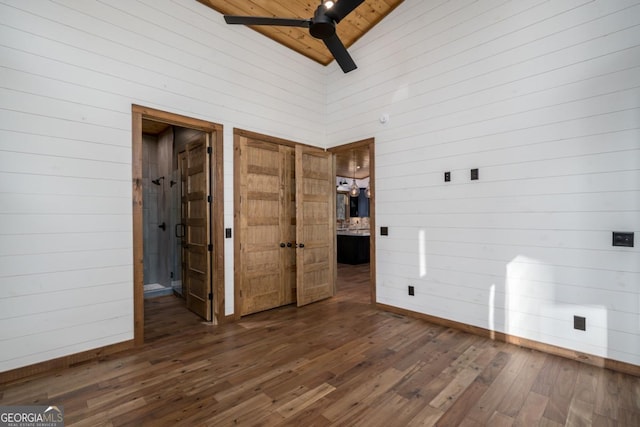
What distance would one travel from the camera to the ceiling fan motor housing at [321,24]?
2.48 m

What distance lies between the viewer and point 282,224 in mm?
4336

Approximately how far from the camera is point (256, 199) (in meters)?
4.01

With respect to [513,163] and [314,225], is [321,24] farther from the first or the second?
[314,225]

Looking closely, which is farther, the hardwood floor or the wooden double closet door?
the wooden double closet door

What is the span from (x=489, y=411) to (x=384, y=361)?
2.91 feet

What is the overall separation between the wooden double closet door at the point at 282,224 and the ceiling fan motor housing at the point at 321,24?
1.72 metres

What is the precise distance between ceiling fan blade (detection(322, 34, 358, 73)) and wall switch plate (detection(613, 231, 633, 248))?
3.02 meters

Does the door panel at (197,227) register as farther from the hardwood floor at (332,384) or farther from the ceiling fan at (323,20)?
the ceiling fan at (323,20)

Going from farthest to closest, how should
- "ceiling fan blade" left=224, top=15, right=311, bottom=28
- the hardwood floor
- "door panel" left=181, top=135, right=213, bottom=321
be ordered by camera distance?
"door panel" left=181, top=135, right=213, bottom=321 → "ceiling fan blade" left=224, top=15, right=311, bottom=28 → the hardwood floor

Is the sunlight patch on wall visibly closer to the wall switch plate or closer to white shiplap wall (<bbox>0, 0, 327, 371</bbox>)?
the wall switch plate

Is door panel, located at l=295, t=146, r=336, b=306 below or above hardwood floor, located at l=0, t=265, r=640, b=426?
above

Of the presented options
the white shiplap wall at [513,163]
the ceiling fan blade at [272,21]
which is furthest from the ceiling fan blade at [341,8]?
the white shiplap wall at [513,163]

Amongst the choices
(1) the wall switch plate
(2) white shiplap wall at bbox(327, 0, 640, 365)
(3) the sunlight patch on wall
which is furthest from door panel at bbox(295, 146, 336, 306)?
(1) the wall switch plate

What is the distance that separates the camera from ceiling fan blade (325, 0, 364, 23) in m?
2.32
